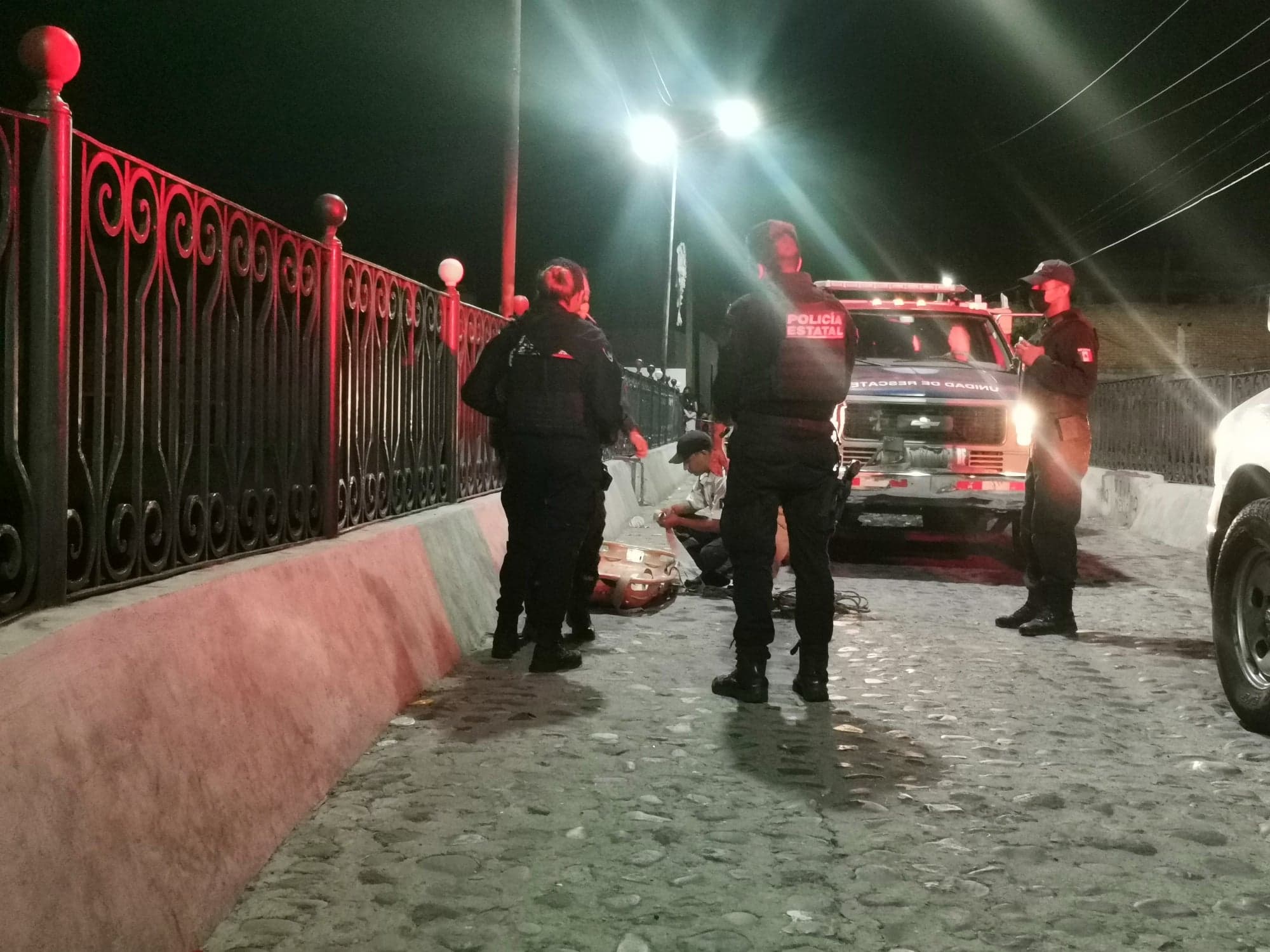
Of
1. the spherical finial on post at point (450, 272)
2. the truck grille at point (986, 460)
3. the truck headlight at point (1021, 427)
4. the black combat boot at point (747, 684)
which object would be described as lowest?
the black combat boot at point (747, 684)

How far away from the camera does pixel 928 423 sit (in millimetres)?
11031

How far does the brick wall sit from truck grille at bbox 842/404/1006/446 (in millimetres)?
48520

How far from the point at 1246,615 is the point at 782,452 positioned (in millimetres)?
2104

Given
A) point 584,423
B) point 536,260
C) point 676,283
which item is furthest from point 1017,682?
point 676,283

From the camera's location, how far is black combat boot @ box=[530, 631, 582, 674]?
6078mm

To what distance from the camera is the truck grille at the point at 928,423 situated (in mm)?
10945

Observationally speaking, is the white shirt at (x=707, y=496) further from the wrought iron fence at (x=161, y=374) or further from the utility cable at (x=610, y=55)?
the utility cable at (x=610, y=55)

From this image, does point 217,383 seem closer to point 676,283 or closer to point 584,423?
point 584,423

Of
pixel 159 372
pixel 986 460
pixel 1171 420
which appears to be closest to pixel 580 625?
pixel 159 372

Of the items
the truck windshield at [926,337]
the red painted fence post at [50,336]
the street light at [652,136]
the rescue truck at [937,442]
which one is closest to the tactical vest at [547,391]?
the red painted fence post at [50,336]

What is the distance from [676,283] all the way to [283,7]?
70.9 feet

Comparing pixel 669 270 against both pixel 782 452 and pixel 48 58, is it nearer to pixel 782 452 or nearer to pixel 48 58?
pixel 782 452

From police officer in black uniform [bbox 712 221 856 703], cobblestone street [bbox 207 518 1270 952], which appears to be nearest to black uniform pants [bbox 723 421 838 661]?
police officer in black uniform [bbox 712 221 856 703]

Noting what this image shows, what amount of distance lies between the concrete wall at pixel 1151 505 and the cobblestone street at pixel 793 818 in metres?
6.75
